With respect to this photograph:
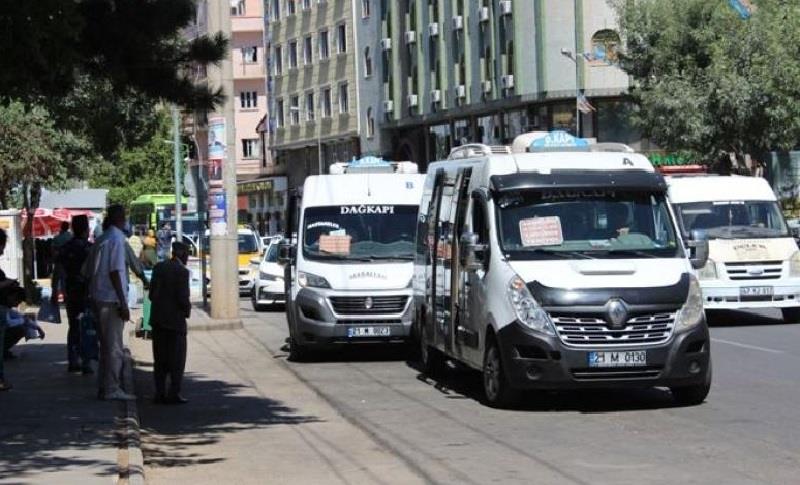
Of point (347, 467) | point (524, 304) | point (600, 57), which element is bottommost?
point (347, 467)

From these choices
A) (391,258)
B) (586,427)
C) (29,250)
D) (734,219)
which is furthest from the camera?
(29,250)

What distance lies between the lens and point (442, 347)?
1728 centimetres

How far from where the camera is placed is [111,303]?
15414mm

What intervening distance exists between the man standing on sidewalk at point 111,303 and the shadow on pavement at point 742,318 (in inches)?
487

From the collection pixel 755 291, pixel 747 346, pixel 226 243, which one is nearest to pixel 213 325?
pixel 226 243

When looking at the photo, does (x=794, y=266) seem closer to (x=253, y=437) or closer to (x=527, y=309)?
(x=527, y=309)

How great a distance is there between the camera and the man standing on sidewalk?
15297 millimetres

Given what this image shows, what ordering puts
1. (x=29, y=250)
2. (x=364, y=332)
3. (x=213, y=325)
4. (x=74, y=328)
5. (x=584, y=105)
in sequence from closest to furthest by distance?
(x=74, y=328)
(x=364, y=332)
(x=213, y=325)
(x=29, y=250)
(x=584, y=105)

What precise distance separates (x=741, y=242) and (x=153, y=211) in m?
48.7

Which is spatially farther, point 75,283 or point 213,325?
point 213,325

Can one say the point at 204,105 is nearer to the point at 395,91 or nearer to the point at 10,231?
the point at 10,231

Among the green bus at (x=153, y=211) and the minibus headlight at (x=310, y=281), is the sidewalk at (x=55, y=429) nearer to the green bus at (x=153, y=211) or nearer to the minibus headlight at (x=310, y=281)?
the minibus headlight at (x=310, y=281)

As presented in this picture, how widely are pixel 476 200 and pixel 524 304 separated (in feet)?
6.46

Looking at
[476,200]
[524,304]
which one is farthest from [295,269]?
[524,304]
